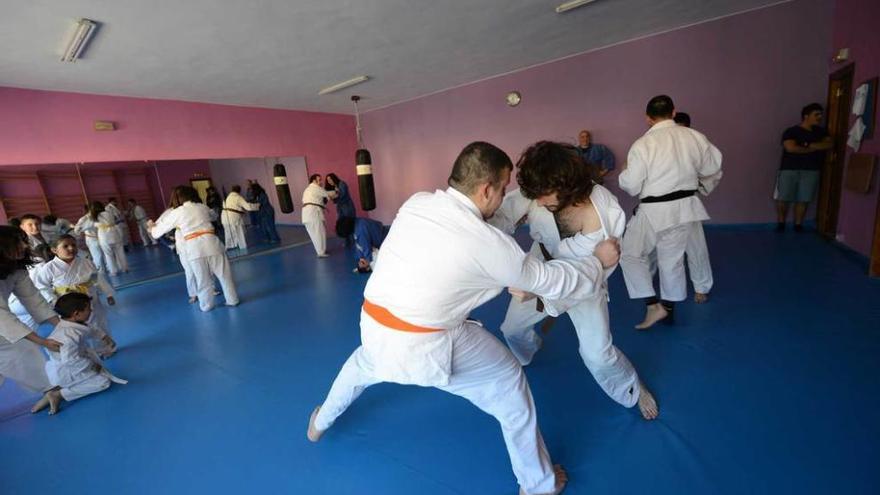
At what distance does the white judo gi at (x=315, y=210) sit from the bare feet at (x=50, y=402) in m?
3.75

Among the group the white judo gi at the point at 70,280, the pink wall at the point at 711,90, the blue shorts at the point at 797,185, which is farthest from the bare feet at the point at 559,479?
the pink wall at the point at 711,90

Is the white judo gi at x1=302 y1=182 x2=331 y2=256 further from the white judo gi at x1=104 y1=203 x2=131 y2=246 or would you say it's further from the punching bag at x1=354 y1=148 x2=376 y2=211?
the white judo gi at x1=104 y1=203 x2=131 y2=246

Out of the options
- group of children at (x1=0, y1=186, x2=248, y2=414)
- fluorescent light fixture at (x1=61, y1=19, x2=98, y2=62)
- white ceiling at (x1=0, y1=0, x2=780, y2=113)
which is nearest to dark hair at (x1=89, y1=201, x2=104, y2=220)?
group of children at (x1=0, y1=186, x2=248, y2=414)

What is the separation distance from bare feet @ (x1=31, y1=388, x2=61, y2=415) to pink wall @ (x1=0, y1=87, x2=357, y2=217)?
3666mm

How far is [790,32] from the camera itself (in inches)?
166

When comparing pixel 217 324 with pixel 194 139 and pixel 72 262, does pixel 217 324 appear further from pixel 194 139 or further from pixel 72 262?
pixel 194 139

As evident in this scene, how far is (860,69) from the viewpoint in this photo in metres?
3.42

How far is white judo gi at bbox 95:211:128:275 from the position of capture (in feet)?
16.3

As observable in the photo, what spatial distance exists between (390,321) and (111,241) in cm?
571

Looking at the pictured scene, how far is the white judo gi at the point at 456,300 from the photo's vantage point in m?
1.06

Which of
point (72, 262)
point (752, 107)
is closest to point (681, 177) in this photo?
point (752, 107)

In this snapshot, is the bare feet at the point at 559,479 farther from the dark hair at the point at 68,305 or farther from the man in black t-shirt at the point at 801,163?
the man in black t-shirt at the point at 801,163

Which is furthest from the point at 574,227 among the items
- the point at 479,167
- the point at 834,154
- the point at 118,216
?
the point at 118,216

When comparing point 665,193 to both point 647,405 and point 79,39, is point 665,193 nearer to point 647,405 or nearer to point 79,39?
point 647,405
